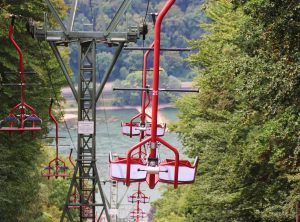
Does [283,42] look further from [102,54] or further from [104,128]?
[102,54]

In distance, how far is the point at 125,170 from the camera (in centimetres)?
820

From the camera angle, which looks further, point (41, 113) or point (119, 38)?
point (41, 113)

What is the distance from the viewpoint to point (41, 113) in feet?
76.0

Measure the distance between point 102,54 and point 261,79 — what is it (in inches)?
4903

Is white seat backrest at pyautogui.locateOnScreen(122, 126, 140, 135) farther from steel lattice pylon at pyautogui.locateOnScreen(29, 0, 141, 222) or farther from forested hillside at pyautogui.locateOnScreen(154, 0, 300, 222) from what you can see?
forested hillside at pyautogui.locateOnScreen(154, 0, 300, 222)

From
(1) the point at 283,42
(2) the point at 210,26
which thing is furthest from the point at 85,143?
(2) the point at 210,26

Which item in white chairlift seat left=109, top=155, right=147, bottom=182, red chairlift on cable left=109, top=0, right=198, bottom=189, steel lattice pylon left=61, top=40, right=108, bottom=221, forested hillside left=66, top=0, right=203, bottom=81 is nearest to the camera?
red chairlift on cable left=109, top=0, right=198, bottom=189

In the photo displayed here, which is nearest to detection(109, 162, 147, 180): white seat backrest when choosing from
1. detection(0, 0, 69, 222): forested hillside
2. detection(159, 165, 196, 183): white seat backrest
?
detection(159, 165, 196, 183): white seat backrest

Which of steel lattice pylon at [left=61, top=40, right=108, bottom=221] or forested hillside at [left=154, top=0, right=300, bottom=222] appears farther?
steel lattice pylon at [left=61, top=40, right=108, bottom=221]

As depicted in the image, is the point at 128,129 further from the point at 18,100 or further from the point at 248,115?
the point at 18,100

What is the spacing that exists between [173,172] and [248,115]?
479cm

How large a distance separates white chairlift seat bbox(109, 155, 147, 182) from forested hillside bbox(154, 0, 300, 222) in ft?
11.0

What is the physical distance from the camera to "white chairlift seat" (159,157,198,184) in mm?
7945

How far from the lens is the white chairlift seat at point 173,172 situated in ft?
26.1
